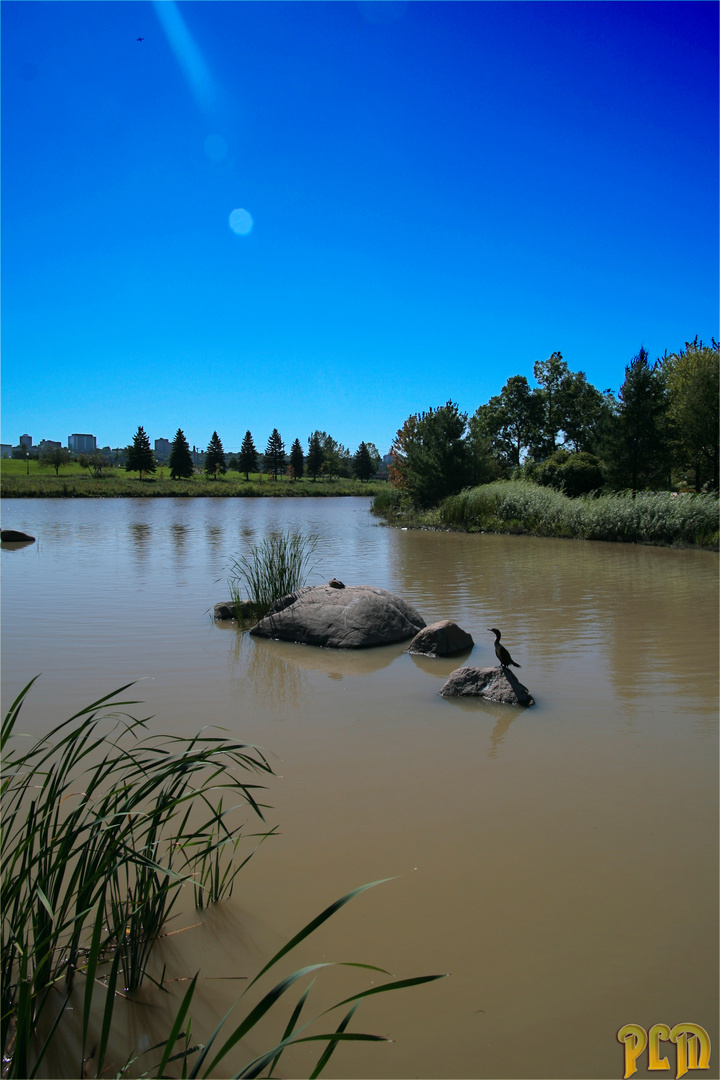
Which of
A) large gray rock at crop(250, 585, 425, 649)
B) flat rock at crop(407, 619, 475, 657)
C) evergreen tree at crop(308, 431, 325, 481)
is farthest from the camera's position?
evergreen tree at crop(308, 431, 325, 481)

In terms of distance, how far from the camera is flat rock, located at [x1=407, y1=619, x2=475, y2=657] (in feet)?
24.1

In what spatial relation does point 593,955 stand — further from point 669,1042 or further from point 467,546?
point 467,546

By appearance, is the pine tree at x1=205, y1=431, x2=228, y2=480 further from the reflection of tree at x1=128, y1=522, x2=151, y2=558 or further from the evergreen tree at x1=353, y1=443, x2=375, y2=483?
the reflection of tree at x1=128, y1=522, x2=151, y2=558

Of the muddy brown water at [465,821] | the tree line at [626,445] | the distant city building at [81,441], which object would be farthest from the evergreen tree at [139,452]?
the distant city building at [81,441]

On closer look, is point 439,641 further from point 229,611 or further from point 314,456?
point 314,456

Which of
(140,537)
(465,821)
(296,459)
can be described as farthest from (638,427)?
(296,459)

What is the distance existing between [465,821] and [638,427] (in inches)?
1029

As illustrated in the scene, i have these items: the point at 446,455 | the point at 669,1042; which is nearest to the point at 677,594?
the point at 669,1042

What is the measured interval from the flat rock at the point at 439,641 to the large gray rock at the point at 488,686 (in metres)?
1.33

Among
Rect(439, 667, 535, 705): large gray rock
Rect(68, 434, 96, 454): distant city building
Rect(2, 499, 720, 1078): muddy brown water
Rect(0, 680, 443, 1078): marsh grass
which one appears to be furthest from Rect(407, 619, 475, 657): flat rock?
Rect(68, 434, 96, 454): distant city building

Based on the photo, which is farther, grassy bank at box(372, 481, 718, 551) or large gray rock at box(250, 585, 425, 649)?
grassy bank at box(372, 481, 718, 551)

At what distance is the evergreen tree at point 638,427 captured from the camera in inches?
1053
